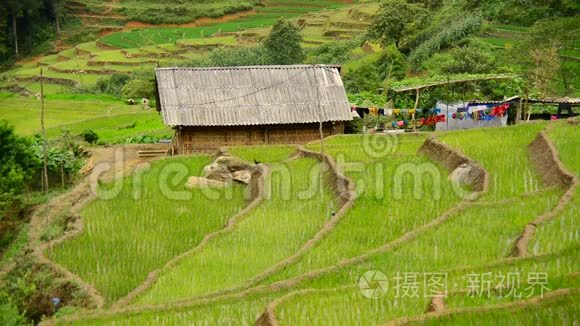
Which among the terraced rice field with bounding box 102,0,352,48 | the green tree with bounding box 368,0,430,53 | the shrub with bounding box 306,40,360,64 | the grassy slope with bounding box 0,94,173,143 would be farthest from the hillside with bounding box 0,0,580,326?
the terraced rice field with bounding box 102,0,352,48

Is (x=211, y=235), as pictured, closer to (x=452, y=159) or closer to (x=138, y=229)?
(x=138, y=229)

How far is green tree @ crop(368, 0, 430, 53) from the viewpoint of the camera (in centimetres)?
3784

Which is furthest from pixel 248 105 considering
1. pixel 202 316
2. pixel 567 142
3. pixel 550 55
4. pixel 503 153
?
pixel 202 316

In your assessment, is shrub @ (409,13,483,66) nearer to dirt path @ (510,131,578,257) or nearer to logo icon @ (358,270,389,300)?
dirt path @ (510,131,578,257)

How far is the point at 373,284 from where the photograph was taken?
31.7ft

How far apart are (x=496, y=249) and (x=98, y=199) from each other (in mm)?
9270

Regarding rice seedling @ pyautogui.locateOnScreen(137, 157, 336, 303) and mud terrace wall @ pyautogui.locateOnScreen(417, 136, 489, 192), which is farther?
mud terrace wall @ pyautogui.locateOnScreen(417, 136, 489, 192)

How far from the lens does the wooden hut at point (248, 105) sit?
23344 mm

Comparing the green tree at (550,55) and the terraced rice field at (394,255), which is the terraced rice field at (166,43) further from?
the terraced rice field at (394,255)

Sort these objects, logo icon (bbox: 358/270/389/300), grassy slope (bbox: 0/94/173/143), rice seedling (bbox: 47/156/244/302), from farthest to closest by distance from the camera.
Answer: grassy slope (bbox: 0/94/173/143) < rice seedling (bbox: 47/156/244/302) < logo icon (bbox: 358/270/389/300)

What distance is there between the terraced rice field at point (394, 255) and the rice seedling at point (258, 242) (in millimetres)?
26

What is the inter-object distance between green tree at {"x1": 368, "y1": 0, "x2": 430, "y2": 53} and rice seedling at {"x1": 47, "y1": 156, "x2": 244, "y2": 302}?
851 inches

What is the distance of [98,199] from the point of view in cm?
1680

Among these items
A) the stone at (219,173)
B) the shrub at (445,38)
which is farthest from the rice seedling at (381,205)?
the shrub at (445,38)
